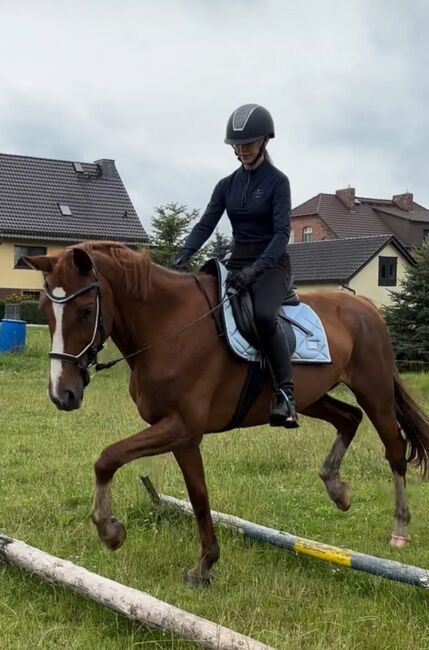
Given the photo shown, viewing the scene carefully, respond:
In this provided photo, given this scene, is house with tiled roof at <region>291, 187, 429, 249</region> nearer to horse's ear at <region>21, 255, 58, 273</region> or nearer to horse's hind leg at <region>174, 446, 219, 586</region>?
horse's hind leg at <region>174, 446, 219, 586</region>

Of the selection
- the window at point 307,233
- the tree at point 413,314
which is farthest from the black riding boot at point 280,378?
the window at point 307,233

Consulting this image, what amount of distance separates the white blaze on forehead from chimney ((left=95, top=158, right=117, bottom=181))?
4105cm

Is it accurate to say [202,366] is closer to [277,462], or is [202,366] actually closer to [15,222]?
[277,462]

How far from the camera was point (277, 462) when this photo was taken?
871cm

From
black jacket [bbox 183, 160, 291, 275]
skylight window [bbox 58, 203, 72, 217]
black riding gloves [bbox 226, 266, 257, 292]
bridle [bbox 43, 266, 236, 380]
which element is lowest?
bridle [bbox 43, 266, 236, 380]

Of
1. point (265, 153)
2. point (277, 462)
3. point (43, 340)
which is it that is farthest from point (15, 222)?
point (265, 153)

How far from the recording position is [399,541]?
605 centimetres

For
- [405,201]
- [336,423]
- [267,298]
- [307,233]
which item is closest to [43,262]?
[267,298]

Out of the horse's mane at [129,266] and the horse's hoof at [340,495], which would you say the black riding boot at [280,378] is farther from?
the horse's hoof at [340,495]

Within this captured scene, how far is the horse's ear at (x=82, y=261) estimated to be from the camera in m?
4.37

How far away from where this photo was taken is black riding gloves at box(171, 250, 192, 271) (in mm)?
5539

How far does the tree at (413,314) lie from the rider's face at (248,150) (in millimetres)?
19495

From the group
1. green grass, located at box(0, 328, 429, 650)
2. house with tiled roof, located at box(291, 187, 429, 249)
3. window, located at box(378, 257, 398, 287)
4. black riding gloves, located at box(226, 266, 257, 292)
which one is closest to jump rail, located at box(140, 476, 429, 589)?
green grass, located at box(0, 328, 429, 650)

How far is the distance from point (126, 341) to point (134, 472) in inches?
130
